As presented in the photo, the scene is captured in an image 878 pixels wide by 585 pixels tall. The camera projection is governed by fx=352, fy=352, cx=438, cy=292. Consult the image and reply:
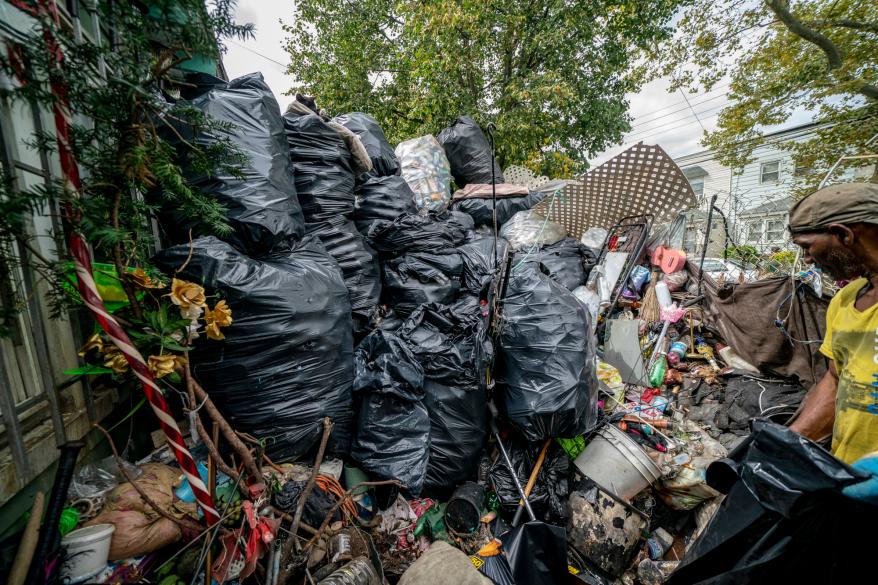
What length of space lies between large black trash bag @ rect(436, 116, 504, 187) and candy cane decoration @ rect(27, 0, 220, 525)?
3852mm

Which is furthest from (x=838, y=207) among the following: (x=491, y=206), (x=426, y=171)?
(x=426, y=171)

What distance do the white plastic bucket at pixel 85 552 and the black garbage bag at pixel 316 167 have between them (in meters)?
1.68

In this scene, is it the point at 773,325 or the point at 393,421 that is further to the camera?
the point at 773,325

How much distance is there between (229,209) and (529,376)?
1716 mm

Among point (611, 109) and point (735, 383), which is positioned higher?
point (611, 109)

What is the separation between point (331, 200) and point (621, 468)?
7.54 ft

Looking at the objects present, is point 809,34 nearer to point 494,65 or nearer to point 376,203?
point 494,65

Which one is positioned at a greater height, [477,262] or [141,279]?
[141,279]

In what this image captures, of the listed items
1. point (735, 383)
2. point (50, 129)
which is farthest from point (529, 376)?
point (50, 129)

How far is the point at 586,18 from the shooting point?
5781mm

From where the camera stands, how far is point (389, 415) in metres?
1.76

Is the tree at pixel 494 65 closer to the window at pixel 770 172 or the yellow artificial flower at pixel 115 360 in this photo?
the yellow artificial flower at pixel 115 360

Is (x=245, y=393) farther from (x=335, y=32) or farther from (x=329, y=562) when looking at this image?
(x=335, y=32)

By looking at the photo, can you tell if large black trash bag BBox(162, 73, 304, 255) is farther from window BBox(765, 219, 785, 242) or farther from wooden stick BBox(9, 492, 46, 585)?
window BBox(765, 219, 785, 242)
